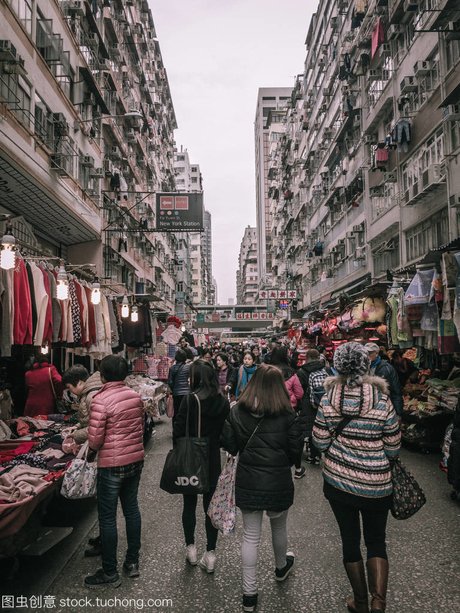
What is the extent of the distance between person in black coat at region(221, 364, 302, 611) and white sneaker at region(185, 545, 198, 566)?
912mm

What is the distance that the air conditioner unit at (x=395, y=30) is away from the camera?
55.3ft

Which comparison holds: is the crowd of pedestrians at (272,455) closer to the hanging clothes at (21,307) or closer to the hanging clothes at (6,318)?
the hanging clothes at (6,318)

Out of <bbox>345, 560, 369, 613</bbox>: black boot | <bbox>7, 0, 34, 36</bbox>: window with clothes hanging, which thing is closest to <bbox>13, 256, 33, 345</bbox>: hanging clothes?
<bbox>345, 560, 369, 613</bbox>: black boot

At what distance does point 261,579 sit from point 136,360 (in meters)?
12.2

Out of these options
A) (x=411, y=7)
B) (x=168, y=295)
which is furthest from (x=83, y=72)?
(x=168, y=295)

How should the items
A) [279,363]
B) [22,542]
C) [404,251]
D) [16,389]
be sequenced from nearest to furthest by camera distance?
1. [22,542]
2. [279,363]
3. [16,389]
4. [404,251]

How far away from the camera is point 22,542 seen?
3965mm

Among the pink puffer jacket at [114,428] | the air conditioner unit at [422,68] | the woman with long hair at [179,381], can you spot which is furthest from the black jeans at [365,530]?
the air conditioner unit at [422,68]

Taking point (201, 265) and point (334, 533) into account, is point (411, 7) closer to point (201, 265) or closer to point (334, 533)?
point (334, 533)

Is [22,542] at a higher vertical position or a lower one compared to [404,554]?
higher

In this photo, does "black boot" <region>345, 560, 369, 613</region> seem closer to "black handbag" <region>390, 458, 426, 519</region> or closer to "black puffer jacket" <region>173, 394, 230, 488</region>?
"black handbag" <region>390, 458, 426, 519</region>

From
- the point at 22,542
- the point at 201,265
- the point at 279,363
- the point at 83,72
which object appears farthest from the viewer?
the point at 201,265

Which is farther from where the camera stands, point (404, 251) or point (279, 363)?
point (404, 251)

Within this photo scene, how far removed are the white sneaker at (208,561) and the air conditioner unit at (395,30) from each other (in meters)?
18.6
